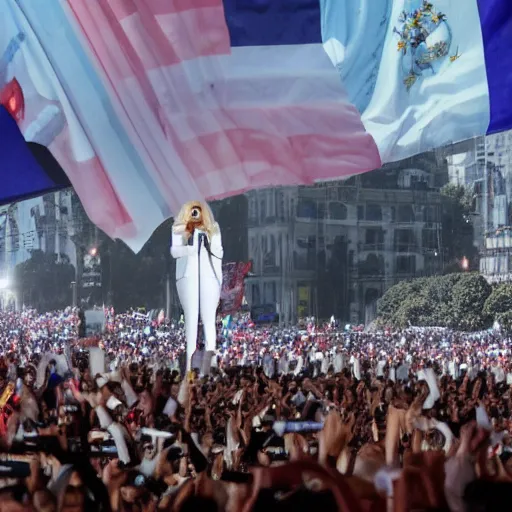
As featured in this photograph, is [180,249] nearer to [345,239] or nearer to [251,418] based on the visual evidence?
[345,239]

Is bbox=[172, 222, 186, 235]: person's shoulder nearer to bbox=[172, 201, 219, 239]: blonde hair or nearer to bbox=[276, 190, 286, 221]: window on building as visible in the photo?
bbox=[172, 201, 219, 239]: blonde hair

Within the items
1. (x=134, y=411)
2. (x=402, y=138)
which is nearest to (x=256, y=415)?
(x=134, y=411)

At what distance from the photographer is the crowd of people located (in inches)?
139

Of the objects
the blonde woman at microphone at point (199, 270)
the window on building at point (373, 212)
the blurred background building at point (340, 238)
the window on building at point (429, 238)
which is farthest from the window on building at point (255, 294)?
the window on building at point (429, 238)

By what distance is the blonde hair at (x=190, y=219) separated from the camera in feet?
36.0

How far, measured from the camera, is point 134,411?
25.8 feet

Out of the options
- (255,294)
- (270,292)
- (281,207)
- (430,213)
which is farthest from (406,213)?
(255,294)

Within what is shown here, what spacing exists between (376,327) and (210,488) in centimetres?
694

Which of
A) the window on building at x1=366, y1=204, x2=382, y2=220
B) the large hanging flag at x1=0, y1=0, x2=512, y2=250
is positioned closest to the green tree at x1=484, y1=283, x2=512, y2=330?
the window on building at x1=366, y1=204, x2=382, y2=220

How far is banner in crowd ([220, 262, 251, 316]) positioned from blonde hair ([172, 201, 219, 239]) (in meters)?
0.44

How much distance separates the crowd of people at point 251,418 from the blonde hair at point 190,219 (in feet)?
3.46

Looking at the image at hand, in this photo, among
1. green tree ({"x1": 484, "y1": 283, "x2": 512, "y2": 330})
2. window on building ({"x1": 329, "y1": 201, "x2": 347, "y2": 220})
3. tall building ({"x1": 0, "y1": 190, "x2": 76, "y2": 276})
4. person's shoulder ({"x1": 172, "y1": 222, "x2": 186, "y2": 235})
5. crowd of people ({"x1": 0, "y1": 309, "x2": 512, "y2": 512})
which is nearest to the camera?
crowd of people ({"x1": 0, "y1": 309, "x2": 512, "y2": 512})

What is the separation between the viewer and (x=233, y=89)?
38.9ft

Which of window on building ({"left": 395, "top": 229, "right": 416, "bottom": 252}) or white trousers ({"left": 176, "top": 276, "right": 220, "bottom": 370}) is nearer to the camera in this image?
window on building ({"left": 395, "top": 229, "right": 416, "bottom": 252})
